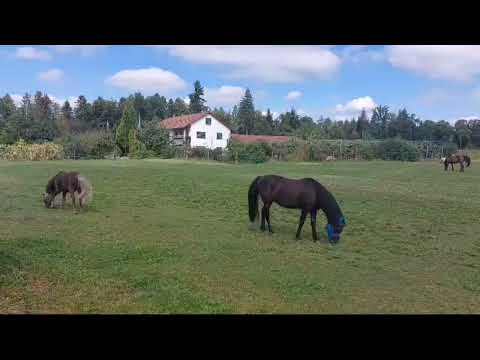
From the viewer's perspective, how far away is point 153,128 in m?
39.5

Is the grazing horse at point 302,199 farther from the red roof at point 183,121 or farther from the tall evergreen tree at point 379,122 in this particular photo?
the tall evergreen tree at point 379,122

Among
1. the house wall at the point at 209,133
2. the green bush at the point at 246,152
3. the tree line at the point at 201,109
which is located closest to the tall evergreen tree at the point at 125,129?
the tree line at the point at 201,109

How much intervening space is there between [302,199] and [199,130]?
4504 cm

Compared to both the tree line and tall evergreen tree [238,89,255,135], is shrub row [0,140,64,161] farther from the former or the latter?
tall evergreen tree [238,89,255,135]

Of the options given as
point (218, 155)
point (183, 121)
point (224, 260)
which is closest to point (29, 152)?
point (218, 155)

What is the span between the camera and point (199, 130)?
51.9 meters

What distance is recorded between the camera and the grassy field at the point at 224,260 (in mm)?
4566

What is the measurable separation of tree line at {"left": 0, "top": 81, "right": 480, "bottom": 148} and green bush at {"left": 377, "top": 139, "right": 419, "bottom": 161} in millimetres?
8925

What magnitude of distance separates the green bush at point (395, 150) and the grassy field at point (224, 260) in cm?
2838

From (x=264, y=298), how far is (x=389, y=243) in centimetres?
425

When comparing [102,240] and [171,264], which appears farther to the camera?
[102,240]
